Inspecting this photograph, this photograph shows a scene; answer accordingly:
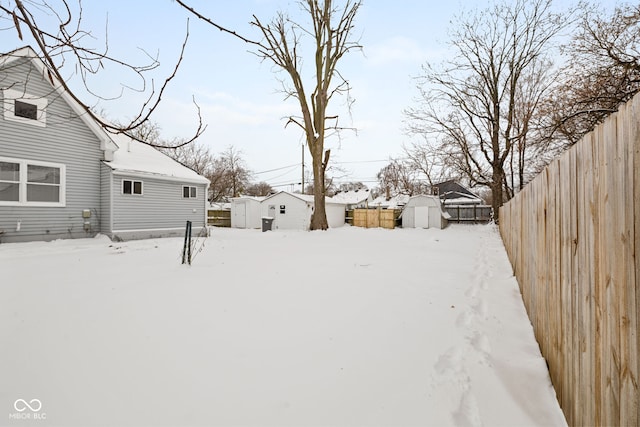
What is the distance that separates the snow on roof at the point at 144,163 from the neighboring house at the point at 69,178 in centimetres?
4

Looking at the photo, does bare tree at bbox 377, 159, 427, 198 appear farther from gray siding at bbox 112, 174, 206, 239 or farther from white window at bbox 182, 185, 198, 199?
gray siding at bbox 112, 174, 206, 239

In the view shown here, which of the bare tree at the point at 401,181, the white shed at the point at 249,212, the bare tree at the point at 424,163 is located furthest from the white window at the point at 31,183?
the bare tree at the point at 401,181

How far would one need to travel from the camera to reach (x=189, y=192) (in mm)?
12734

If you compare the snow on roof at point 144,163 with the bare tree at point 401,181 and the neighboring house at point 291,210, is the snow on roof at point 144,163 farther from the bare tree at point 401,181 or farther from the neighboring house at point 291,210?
the bare tree at point 401,181

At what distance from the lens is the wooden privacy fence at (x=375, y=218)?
1998 centimetres

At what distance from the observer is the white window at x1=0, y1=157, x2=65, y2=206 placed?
8.09 m

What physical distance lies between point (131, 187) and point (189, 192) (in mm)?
2486

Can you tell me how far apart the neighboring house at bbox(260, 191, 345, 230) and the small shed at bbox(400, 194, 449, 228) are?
5.50 m

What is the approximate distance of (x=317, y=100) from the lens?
13.7m

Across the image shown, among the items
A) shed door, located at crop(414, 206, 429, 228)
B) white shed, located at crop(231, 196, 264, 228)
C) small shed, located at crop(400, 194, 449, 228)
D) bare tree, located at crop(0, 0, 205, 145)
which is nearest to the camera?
bare tree, located at crop(0, 0, 205, 145)

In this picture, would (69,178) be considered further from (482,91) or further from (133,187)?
(482,91)

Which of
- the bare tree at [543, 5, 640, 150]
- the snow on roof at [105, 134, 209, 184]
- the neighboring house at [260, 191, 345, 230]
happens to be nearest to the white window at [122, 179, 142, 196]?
the snow on roof at [105, 134, 209, 184]

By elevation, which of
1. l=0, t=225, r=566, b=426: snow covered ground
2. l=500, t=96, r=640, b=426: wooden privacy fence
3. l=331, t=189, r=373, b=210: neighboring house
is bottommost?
l=0, t=225, r=566, b=426: snow covered ground

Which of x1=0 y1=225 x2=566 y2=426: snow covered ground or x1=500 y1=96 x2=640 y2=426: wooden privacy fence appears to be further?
x1=0 y1=225 x2=566 y2=426: snow covered ground
